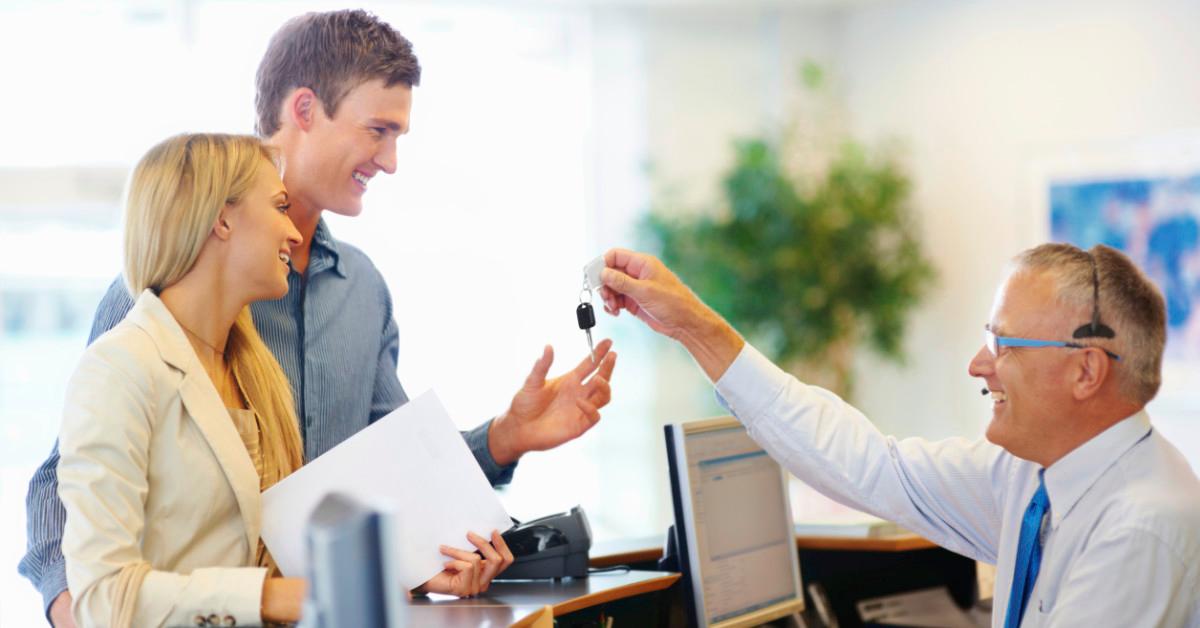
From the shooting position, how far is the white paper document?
177 cm

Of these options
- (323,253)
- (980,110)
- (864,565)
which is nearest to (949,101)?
(980,110)

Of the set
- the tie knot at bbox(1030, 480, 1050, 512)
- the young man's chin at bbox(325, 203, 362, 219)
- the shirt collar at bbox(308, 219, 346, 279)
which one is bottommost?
the tie knot at bbox(1030, 480, 1050, 512)

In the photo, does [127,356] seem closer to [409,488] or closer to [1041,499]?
[409,488]

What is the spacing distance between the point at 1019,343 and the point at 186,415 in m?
1.35

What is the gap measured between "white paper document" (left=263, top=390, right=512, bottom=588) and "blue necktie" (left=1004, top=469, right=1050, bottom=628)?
0.87 metres

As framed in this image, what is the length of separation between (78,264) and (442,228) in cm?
172

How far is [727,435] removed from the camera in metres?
2.52

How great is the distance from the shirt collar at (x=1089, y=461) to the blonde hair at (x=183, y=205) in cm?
127

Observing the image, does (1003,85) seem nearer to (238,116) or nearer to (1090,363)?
(238,116)

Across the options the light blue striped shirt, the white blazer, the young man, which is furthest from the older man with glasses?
the white blazer

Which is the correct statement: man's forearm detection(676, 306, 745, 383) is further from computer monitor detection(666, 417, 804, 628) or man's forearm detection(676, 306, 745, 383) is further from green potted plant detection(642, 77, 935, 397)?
green potted plant detection(642, 77, 935, 397)

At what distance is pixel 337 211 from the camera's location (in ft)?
7.38

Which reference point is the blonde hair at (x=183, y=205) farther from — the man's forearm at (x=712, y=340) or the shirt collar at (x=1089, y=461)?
the shirt collar at (x=1089, y=461)

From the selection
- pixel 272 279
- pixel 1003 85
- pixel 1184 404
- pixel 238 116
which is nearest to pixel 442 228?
pixel 238 116
